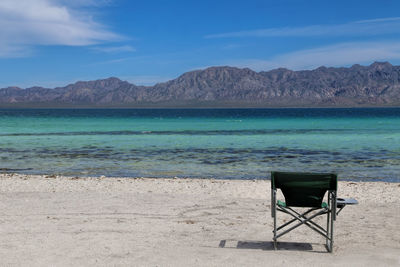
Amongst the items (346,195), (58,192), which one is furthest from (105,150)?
(346,195)

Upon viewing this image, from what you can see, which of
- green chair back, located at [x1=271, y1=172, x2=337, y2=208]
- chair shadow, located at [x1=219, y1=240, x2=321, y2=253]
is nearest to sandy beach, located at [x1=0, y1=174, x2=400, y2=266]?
chair shadow, located at [x1=219, y1=240, x2=321, y2=253]

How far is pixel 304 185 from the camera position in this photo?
6.18 meters

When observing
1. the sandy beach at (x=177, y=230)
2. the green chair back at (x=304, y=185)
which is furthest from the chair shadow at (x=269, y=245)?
the green chair back at (x=304, y=185)

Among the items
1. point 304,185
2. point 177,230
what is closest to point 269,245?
point 304,185

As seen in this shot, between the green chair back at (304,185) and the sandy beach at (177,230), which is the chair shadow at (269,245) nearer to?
the sandy beach at (177,230)

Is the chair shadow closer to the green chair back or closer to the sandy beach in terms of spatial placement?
the sandy beach

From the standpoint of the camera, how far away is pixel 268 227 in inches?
310

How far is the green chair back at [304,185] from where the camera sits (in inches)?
241

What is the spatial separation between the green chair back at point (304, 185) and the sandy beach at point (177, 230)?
738 millimetres

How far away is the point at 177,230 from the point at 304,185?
2.41 m

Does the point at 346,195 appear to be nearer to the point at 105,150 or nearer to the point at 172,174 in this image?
the point at 172,174

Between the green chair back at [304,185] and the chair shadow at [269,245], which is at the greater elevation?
the green chair back at [304,185]

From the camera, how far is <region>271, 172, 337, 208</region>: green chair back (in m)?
6.12

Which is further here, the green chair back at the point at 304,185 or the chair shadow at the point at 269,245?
the chair shadow at the point at 269,245
